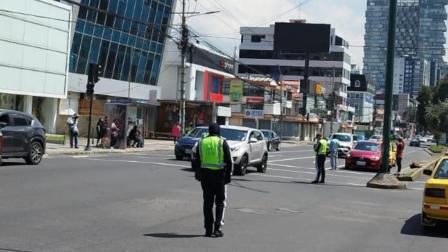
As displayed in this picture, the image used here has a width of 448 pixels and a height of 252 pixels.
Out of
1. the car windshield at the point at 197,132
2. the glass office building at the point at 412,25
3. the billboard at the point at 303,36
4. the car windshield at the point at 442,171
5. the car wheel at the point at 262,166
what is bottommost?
the car wheel at the point at 262,166

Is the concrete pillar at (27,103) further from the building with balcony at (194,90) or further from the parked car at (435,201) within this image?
the parked car at (435,201)

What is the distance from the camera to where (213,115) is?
58.8 metres

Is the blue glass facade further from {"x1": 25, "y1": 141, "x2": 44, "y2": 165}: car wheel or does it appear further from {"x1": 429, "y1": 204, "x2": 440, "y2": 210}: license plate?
{"x1": 429, "y1": 204, "x2": 440, "y2": 210}: license plate

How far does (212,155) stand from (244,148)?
13099mm

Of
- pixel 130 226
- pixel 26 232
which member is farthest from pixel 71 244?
pixel 130 226

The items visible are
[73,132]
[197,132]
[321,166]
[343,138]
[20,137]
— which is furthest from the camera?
[343,138]

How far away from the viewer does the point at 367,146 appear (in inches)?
1298

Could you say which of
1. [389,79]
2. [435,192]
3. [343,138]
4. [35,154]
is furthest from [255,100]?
[435,192]

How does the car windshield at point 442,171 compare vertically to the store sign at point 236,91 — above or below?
below

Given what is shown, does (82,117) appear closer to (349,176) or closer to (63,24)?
(63,24)

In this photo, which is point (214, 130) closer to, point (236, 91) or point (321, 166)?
point (321, 166)

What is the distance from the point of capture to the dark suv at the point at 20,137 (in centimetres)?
2000

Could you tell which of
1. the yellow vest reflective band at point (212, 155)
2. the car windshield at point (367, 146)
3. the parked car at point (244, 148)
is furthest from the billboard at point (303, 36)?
the yellow vest reflective band at point (212, 155)

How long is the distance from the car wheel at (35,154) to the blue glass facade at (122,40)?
25510mm
